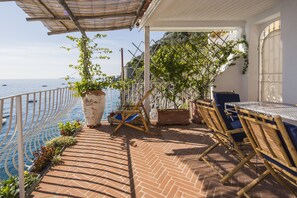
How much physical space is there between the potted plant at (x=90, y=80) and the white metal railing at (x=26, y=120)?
380mm

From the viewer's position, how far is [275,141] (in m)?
1.89

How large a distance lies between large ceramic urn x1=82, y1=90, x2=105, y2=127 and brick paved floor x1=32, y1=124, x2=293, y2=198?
105 centimetres

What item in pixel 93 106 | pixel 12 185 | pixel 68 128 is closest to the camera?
pixel 12 185

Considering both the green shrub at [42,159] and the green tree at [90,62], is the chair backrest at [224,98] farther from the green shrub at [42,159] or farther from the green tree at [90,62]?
the green shrub at [42,159]

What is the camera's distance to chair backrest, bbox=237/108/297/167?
1.75 meters

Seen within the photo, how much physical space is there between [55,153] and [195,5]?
3.88m

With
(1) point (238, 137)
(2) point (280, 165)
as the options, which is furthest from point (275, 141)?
(1) point (238, 137)

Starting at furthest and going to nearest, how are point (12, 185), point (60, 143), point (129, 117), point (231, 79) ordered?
point (231, 79)
point (129, 117)
point (60, 143)
point (12, 185)

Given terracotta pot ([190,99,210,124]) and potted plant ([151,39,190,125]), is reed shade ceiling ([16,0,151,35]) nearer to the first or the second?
potted plant ([151,39,190,125])

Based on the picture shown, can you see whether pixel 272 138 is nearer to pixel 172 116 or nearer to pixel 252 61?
pixel 172 116

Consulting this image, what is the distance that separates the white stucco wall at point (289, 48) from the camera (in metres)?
4.43

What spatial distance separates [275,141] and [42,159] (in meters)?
2.84

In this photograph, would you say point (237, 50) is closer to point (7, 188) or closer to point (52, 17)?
point (52, 17)

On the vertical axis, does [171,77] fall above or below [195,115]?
above
